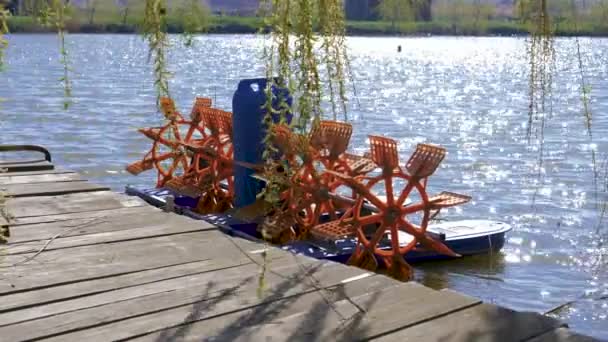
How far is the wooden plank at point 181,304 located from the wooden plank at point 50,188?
232cm

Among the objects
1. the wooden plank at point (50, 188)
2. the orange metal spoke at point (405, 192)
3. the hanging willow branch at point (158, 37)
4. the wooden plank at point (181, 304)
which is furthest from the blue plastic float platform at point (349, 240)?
the hanging willow branch at point (158, 37)

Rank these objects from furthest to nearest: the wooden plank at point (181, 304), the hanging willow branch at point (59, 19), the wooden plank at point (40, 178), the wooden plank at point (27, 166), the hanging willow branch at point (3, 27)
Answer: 1. the wooden plank at point (27, 166)
2. the wooden plank at point (40, 178)
3. the wooden plank at point (181, 304)
4. the hanging willow branch at point (59, 19)
5. the hanging willow branch at point (3, 27)

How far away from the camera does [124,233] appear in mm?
5184

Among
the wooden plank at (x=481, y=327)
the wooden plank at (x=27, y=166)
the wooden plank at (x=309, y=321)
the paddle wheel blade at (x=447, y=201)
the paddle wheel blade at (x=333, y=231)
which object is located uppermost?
the wooden plank at (x=481, y=327)

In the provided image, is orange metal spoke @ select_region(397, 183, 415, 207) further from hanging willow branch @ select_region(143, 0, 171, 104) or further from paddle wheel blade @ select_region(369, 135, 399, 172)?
hanging willow branch @ select_region(143, 0, 171, 104)

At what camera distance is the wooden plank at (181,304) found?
3648 millimetres

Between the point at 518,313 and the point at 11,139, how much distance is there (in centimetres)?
2163

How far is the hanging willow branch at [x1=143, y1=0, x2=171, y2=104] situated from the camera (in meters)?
3.54

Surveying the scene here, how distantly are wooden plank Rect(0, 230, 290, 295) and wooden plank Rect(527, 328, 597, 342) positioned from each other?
156 cm

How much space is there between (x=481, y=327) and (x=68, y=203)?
3.19 meters

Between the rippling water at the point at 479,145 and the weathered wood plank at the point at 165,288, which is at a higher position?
the weathered wood plank at the point at 165,288

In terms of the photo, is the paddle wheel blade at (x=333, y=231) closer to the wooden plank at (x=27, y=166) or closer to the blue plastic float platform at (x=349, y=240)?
the blue plastic float platform at (x=349, y=240)

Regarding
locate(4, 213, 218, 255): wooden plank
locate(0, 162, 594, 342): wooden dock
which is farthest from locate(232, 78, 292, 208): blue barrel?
locate(0, 162, 594, 342): wooden dock

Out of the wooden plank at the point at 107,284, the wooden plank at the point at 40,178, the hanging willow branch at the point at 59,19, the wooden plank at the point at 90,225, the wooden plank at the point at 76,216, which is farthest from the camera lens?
the wooden plank at the point at 40,178
